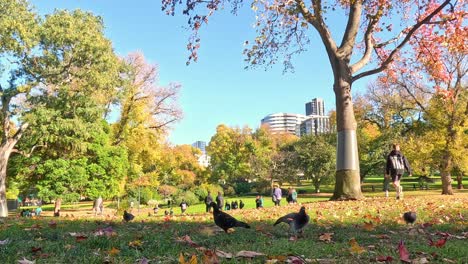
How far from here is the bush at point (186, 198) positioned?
4850 centimetres

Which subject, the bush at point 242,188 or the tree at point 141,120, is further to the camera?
the bush at point 242,188

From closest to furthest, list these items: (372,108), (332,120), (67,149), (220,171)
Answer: (67,149)
(372,108)
(332,120)
(220,171)

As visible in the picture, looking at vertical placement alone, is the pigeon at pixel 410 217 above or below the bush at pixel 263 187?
above

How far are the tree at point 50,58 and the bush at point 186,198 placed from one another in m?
25.7

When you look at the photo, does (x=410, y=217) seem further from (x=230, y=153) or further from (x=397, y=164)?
(x=230, y=153)

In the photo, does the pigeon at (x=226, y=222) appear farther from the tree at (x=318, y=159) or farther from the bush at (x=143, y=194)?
the tree at (x=318, y=159)

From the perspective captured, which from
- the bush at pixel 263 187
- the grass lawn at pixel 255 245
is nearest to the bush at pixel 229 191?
the bush at pixel 263 187

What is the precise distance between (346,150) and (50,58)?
17536mm

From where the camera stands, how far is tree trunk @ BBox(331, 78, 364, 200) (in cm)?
1157

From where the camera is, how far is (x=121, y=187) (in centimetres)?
3206

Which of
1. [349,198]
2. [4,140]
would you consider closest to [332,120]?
[4,140]

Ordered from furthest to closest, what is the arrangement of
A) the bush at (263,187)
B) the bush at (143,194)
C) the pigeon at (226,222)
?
the bush at (263,187) < the bush at (143,194) < the pigeon at (226,222)

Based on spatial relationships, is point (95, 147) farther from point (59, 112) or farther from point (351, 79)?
point (351, 79)

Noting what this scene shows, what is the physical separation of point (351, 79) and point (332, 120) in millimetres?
44567
